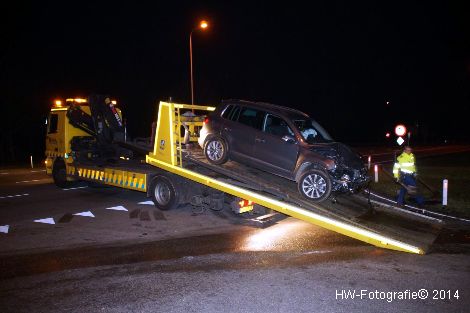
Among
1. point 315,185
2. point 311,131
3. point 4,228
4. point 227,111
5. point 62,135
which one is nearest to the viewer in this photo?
point 315,185

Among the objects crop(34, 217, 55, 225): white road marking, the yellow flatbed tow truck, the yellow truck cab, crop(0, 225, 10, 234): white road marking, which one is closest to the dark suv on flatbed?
the yellow flatbed tow truck

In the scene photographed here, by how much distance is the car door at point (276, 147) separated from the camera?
871 cm

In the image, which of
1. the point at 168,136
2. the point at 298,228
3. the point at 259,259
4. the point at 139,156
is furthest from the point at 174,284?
the point at 139,156

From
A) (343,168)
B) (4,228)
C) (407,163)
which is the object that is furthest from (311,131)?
(4,228)

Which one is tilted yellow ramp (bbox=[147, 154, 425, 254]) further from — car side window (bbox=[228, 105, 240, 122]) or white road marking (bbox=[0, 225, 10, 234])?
white road marking (bbox=[0, 225, 10, 234])

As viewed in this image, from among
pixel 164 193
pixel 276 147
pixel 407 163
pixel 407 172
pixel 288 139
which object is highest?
pixel 288 139

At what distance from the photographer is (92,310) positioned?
493cm

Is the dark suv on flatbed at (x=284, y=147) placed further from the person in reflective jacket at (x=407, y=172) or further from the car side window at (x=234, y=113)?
the person in reflective jacket at (x=407, y=172)

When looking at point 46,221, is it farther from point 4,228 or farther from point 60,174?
point 60,174

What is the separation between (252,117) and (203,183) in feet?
6.05

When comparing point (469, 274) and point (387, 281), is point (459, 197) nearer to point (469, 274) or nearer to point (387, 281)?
point (469, 274)

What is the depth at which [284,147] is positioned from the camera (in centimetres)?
874

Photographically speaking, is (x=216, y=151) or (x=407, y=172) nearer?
(x=216, y=151)

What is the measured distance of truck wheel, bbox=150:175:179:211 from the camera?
406 inches
